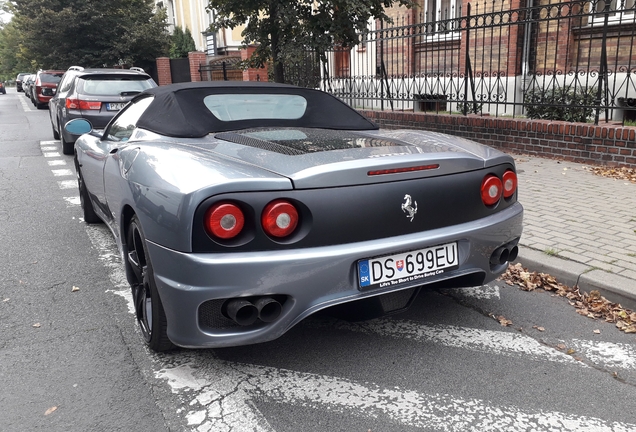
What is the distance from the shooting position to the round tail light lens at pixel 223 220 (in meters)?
2.45

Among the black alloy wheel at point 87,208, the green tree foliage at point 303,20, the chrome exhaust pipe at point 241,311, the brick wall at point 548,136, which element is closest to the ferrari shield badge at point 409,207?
the chrome exhaust pipe at point 241,311

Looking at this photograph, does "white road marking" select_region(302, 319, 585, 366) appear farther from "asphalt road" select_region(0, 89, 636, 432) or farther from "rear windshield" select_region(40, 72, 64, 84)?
"rear windshield" select_region(40, 72, 64, 84)

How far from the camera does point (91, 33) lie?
28672 millimetres

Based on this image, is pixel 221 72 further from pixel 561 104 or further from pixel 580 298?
pixel 580 298

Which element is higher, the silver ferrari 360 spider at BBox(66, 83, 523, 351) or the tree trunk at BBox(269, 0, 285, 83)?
the tree trunk at BBox(269, 0, 285, 83)

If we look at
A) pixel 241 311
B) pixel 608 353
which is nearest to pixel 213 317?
pixel 241 311

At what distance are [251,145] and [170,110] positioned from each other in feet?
2.99

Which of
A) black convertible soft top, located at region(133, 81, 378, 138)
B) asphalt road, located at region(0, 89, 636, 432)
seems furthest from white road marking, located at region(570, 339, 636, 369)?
black convertible soft top, located at region(133, 81, 378, 138)

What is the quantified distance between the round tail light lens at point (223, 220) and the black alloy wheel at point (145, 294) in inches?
21.0

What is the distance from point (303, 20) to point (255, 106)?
17.2 ft

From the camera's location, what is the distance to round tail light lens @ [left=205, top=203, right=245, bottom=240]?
8.03ft

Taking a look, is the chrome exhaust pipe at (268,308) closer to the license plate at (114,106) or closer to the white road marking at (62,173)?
the white road marking at (62,173)

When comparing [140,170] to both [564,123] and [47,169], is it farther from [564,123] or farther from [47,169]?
[47,169]

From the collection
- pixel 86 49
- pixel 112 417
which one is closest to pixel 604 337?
pixel 112 417
